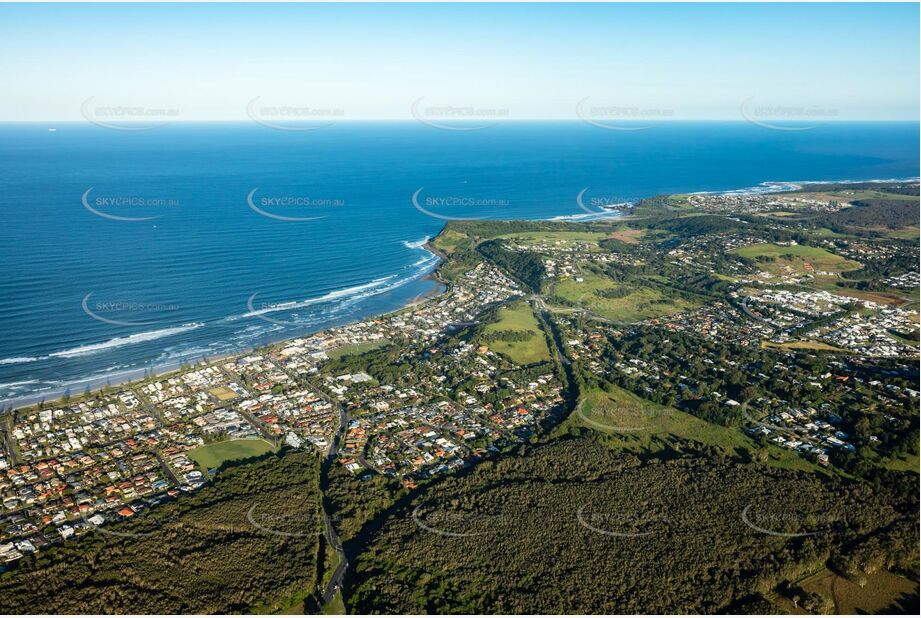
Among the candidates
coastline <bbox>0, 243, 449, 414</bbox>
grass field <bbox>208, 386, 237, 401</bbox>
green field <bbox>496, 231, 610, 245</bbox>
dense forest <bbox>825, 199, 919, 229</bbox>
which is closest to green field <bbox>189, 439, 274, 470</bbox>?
grass field <bbox>208, 386, 237, 401</bbox>

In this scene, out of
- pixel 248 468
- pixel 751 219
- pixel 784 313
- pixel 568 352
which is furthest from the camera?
pixel 751 219

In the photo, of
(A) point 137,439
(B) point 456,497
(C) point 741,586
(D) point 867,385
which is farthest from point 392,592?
(D) point 867,385

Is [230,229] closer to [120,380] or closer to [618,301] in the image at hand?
[120,380]

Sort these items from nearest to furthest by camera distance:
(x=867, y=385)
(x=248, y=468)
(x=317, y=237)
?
1. (x=248, y=468)
2. (x=867, y=385)
3. (x=317, y=237)

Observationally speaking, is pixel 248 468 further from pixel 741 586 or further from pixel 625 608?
pixel 741 586
